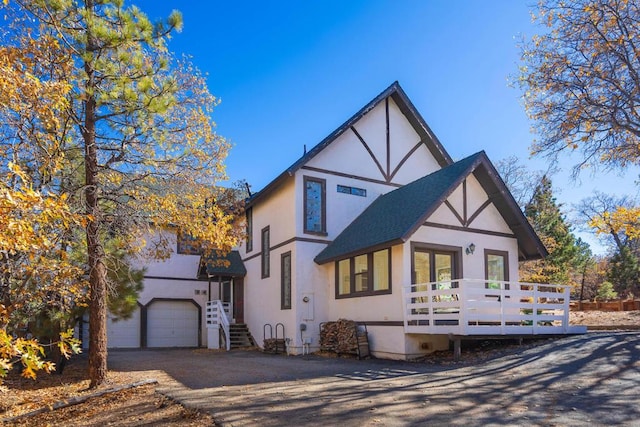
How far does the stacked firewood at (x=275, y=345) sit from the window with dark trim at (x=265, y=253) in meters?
2.55

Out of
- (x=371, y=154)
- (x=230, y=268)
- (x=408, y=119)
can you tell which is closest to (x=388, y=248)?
(x=371, y=154)

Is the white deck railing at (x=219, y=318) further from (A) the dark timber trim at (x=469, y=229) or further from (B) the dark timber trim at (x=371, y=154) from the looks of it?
(A) the dark timber trim at (x=469, y=229)

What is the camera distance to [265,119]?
16.6 meters

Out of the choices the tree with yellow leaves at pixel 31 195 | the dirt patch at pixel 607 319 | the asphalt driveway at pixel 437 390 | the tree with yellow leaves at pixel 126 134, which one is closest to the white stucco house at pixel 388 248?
the asphalt driveway at pixel 437 390

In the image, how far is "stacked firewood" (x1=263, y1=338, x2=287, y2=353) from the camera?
54.1 feet

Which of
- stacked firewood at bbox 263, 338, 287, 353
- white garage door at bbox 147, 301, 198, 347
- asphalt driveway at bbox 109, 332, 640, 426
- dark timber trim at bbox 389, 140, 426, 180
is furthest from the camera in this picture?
white garage door at bbox 147, 301, 198, 347

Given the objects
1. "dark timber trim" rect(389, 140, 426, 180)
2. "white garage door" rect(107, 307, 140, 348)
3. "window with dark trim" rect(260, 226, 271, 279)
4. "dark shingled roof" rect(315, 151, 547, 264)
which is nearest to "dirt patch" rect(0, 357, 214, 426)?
"dark shingled roof" rect(315, 151, 547, 264)

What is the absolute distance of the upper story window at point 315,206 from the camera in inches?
647

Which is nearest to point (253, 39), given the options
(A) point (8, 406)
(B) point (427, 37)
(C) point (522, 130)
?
(B) point (427, 37)

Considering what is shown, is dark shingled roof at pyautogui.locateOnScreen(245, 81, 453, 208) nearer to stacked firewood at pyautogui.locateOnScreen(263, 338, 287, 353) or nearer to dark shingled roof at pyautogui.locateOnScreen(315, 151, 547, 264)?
dark shingled roof at pyautogui.locateOnScreen(315, 151, 547, 264)

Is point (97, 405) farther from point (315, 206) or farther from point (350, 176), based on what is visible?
point (350, 176)

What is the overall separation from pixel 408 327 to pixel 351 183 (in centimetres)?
618

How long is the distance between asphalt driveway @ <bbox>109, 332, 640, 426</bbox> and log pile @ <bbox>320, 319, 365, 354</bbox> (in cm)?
217

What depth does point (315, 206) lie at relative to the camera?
1662 centimetres
